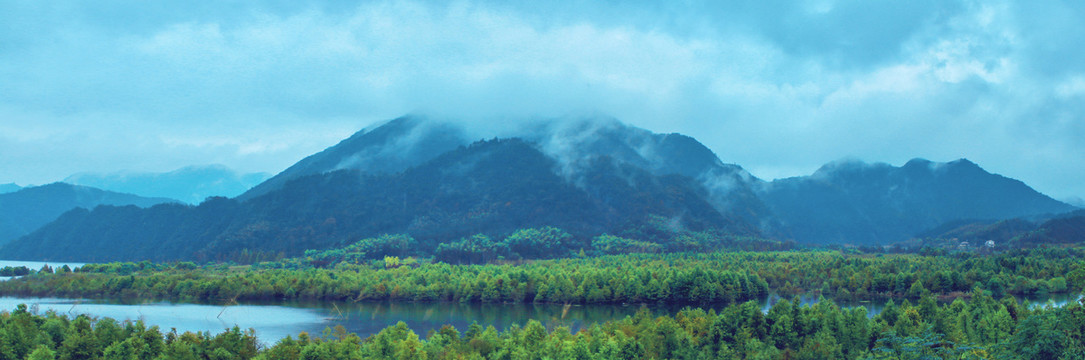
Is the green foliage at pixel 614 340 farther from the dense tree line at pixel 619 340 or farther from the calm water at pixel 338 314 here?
the calm water at pixel 338 314

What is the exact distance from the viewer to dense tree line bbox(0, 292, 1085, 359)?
45.4 meters

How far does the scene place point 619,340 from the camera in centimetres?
5019

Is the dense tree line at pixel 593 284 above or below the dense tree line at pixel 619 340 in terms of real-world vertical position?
above

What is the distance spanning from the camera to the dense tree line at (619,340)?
45406 millimetres

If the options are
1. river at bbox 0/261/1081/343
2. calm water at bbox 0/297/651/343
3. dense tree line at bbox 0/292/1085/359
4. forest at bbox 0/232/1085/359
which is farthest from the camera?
river at bbox 0/261/1081/343

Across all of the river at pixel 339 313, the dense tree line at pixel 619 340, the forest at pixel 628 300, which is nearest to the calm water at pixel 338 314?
the river at pixel 339 313

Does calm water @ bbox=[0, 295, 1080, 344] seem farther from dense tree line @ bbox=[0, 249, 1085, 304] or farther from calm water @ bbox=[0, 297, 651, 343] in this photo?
dense tree line @ bbox=[0, 249, 1085, 304]

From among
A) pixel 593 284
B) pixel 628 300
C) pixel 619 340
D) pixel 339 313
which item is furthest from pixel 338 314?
pixel 619 340

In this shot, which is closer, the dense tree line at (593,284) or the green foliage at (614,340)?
the green foliage at (614,340)

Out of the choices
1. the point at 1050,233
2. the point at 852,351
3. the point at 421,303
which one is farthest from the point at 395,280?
the point at 1050,233

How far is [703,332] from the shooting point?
55.0 meters

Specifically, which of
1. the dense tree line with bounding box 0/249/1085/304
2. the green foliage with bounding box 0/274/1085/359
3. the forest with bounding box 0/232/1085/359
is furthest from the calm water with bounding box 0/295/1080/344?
the green foliage with bounding box 0/274/1085/359

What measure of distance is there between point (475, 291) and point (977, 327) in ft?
233

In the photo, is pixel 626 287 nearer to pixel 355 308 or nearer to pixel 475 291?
pixel 475 291
